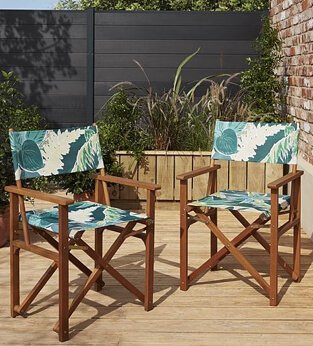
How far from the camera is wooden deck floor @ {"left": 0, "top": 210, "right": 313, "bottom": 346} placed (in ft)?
10.7

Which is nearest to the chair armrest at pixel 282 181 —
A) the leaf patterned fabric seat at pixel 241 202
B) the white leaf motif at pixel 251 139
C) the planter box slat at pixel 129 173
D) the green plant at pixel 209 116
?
the leaf patterned fabric seat at pixel 241 202

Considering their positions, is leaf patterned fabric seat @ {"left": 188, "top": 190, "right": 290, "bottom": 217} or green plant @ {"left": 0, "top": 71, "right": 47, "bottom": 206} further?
green plant @ {"left": 0, "top": 71, "right": 47, "bottom": 206}

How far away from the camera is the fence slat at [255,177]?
609 cm

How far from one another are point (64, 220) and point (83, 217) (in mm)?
366

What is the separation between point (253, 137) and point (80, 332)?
1.50m

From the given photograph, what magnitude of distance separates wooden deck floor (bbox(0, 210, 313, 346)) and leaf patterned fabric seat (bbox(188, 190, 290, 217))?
44 centimetres

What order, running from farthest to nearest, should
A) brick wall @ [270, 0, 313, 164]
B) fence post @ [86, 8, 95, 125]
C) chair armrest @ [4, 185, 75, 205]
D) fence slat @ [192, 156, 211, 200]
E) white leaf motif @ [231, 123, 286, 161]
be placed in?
fence post @ [86, 8, 95, 125] < fence slat @ [192, 156, 211, 200] < brick wall @ [270, 0, 313, 164] < white leaf motif @ [231, 123, 286, 161] < chair armrest @ [4, 185, 75, 205]

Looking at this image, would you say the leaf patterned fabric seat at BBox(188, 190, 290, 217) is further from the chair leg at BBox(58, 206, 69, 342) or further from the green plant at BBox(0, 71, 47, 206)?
the green plant at BBox(0, 71, 47, 206)

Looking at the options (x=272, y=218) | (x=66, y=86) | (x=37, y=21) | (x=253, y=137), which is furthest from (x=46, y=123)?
(x=272, y=218)

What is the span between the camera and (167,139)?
623 cm

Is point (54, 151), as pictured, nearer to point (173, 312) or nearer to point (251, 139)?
point (173, 312)

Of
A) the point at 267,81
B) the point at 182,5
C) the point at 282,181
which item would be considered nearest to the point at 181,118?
the point at 267,81

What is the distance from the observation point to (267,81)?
655 centimetres

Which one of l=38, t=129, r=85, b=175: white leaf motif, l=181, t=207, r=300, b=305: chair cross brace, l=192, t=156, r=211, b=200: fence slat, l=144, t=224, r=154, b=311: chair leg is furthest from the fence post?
l=144, t=224, r=154, b=311: chair leg
